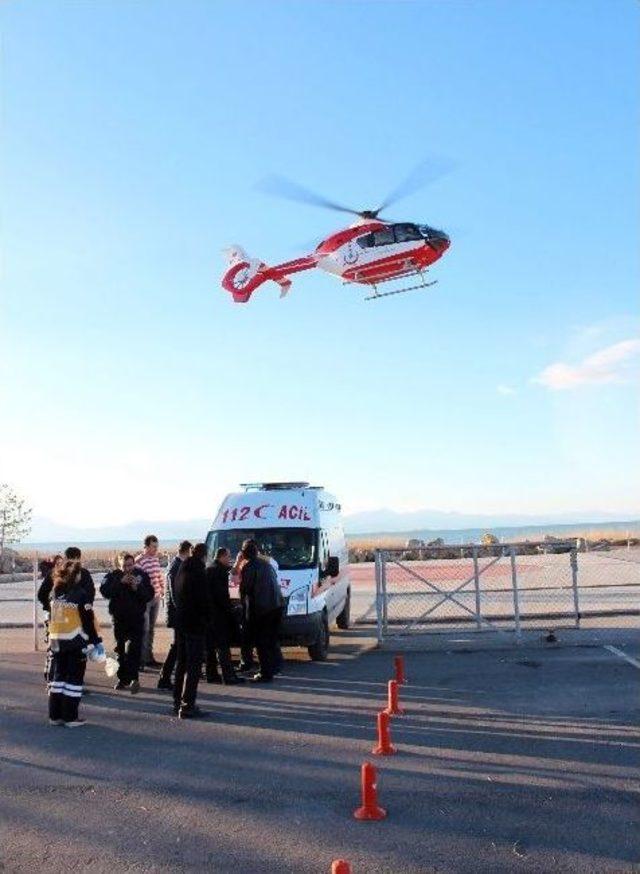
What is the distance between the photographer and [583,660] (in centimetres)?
1261

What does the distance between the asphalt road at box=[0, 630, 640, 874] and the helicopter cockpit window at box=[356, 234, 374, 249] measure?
15.8 metres

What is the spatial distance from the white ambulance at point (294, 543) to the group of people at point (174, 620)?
591mm

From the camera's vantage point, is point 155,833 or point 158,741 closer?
point 155,833

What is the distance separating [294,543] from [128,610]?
325 centimetres

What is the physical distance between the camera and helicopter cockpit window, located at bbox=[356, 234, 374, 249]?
25.1 meters

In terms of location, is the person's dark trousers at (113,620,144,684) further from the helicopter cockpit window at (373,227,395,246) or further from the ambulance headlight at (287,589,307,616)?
the helicopter cockpit window at (373,227,395,246)

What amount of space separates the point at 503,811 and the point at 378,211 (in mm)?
22449

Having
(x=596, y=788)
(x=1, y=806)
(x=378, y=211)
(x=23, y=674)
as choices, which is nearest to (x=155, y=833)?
(x=1, y=806)

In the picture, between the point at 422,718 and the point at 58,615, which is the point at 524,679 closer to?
the point at 422,718

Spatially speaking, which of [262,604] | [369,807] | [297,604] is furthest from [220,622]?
[369,807]

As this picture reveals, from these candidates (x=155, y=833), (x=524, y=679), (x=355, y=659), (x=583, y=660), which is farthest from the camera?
(x=355, y=659)

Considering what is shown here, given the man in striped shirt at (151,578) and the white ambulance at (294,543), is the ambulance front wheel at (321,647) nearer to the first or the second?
the white ambulance at (294,543)

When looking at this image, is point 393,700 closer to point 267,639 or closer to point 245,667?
point 267,639

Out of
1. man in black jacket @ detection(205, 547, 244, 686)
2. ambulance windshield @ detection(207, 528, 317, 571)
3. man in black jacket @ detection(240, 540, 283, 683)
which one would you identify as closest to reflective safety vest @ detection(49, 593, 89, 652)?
man in black jacket @ detection(205, 547, 244, 686)
